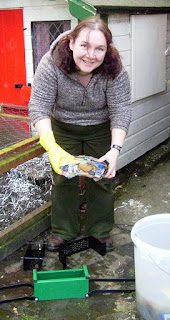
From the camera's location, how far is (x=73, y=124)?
9.98 ft

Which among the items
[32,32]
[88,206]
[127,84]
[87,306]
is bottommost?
[87,306]

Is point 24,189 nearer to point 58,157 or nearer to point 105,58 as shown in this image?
point 58,157

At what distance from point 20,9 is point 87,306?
274cm

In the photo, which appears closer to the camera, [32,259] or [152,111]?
[32,259]

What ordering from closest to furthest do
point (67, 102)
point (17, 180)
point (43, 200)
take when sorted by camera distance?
point (67, 102), point (43, 200), point (17, 180)

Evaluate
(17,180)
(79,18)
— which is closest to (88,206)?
(17,180)

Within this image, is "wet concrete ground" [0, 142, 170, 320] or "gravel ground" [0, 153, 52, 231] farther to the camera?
"gravel ground" [0, 153, 52, 231]

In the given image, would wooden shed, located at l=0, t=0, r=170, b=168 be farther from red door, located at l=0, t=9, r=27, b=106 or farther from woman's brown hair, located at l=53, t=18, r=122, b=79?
woman's brown hair, located at l=53, t=18, r=122, b=79

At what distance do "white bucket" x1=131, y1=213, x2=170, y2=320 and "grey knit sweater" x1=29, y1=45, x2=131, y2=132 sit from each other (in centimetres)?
81

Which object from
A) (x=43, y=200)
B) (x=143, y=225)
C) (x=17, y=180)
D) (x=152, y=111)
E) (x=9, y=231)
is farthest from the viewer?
(x=152, y=111)

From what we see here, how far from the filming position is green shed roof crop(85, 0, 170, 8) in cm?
354

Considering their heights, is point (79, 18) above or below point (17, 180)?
above

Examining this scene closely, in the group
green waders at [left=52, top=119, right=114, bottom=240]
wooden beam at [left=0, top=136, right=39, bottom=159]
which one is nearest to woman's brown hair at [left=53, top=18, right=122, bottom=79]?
green waders at [left=52, top=119, right=114, bottom=240]

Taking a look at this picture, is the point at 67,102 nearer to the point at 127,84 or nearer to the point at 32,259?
the point at 127,84
